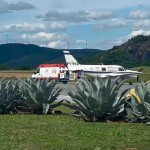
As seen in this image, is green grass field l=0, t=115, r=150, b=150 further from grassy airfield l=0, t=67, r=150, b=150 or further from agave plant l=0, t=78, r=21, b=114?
agave plant l=0, t=78, r=21, b=114

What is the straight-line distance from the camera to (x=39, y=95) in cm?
1689

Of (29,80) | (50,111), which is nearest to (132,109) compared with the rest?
(50,111)

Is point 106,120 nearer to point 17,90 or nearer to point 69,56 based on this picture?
point 17,90

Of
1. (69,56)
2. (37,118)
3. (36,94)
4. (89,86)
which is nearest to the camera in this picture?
(89,86)

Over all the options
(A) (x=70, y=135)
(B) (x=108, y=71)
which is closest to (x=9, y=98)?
(A) (x=70, y=135)

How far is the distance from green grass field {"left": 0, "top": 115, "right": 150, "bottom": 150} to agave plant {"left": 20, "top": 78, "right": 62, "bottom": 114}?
2432mm

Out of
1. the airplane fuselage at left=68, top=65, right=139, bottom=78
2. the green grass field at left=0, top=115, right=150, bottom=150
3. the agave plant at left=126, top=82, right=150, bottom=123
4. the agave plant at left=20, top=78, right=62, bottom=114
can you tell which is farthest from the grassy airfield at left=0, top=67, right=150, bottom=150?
the airplane fuselage at left=68, top=65, right=139, bottom=78

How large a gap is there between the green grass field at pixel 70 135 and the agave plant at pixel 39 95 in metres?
2.43

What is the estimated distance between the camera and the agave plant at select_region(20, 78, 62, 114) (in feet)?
55.3

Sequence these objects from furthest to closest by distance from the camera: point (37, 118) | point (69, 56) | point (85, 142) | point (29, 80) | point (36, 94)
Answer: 1. point (69, 56)
2. point (29, 80)
3. point (36, 94)
4. point (37, 118)
5. point (85, 142)

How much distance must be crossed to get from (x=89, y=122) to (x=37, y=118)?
1.89 metres

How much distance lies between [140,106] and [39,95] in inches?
175

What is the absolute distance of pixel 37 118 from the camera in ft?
49.6

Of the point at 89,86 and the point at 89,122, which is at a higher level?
the point at 89,86
